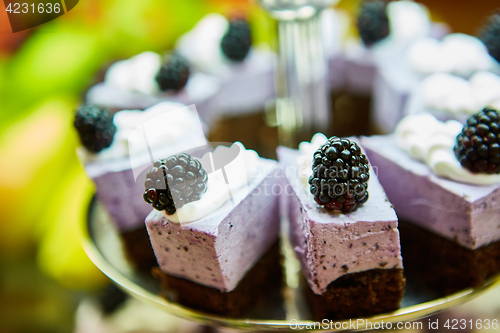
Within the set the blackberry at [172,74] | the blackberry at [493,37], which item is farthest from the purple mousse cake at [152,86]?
the blackberry at [493,37]

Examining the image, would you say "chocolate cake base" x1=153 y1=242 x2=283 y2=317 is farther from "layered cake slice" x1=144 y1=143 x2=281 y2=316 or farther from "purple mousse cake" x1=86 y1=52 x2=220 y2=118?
"purple mousse cake" x1=86 y1=52 x2=220 y2=118

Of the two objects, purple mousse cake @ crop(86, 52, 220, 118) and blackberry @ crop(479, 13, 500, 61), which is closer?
blackberry @ crop(479, 13, 500, 61)

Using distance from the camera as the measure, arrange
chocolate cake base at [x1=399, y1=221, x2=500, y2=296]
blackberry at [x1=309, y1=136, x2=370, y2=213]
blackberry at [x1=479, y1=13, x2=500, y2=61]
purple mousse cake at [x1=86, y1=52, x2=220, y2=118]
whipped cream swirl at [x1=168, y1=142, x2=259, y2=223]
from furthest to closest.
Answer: purple mousse cake at [x1=86, y1=52, x2=220, y2=118], blackberry at [x1=479, y1=13, x2=500, y2=61], chocolate cake base at [x1=399, y1=221, x2=500, y2=296], whipped cream swirl at [x1=168, y1=142, x2=259, y2=223], blackberry at [x1=309, y1=136, x2=370, y2=213]

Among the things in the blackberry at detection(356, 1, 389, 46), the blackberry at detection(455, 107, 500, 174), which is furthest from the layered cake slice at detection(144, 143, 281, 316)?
the blackberry at detection(356, 1, 389, 46)

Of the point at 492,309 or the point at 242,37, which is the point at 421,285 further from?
the point at 242,37

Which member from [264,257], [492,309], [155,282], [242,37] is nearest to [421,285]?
[264,257]

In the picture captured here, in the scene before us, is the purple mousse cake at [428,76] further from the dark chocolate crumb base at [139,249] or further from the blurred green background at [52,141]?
the dark chocolate crumb base at [139,249]

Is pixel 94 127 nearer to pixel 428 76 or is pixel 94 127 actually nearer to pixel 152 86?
pixel 152 86
